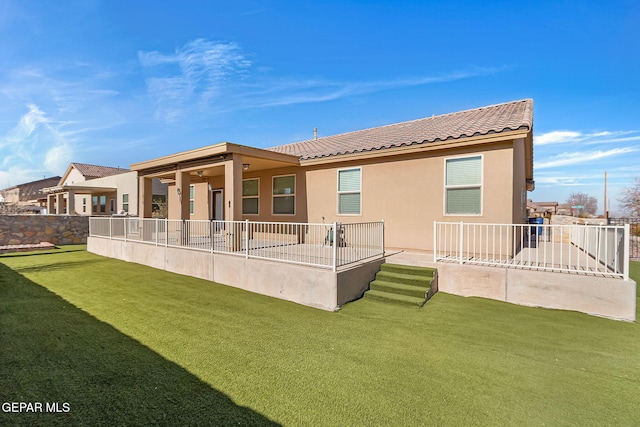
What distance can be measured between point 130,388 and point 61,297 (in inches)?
176

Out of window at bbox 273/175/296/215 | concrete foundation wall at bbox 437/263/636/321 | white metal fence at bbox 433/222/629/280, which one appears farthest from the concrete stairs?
window at bbox 273/175/296/215

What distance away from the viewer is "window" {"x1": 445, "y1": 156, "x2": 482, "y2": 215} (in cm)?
714

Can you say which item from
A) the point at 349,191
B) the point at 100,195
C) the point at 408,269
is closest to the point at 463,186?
the point at 408,269

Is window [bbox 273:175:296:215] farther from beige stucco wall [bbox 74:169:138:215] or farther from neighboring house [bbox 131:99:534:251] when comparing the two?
beige stucco wall [bbox 74:169:138:215]

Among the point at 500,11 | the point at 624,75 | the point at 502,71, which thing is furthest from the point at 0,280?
the point at 624,75

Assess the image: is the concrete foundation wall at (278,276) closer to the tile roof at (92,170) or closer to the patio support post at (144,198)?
the patio support post at (144,198)

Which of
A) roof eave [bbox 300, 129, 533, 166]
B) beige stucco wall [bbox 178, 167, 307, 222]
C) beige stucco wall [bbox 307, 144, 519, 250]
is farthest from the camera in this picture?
beige stucco wall [bbox 178, 167, 307, 222]

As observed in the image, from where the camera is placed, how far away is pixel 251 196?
12.0m

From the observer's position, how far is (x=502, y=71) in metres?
10.7

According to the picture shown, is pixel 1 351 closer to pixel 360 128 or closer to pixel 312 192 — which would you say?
pixel 312 192

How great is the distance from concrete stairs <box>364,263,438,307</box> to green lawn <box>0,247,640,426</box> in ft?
0.76

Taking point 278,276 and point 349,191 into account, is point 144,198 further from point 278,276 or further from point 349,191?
point 278,276

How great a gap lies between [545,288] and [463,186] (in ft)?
9.75

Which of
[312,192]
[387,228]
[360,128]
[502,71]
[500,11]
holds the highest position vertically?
Result: [500,11]
